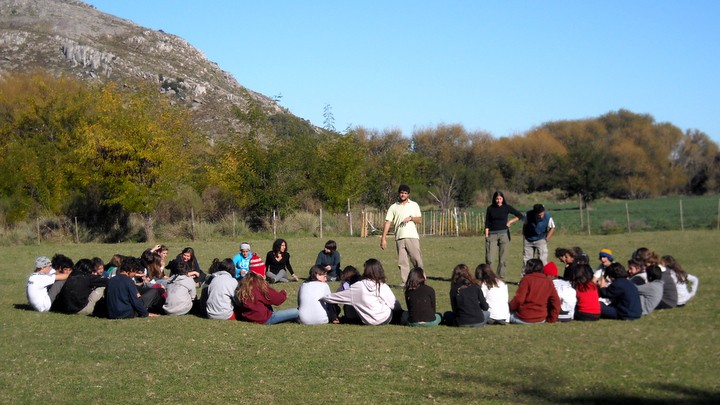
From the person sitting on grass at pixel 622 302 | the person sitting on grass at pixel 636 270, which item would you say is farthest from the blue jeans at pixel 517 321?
the person sitting on grass at pixel 636 270

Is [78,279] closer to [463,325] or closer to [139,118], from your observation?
[463,325]

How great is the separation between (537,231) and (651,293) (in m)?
3.98

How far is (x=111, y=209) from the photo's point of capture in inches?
1634

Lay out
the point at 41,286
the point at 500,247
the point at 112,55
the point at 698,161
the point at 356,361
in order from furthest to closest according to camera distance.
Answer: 1. the point at 698,161
2. the point at 112,55
3. the point at 500,247
4. the point at 41,286
5. the point at 356,361

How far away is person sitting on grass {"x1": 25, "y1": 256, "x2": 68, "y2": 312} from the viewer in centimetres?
1290

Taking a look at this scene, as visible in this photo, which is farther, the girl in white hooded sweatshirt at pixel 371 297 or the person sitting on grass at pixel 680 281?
the person sitting on grass at pixel 680 281

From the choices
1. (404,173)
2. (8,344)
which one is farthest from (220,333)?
(404,173)

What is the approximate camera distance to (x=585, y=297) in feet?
35.7

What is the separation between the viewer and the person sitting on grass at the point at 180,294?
1235 cm

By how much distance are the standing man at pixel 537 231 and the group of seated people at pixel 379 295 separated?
1.86 meters

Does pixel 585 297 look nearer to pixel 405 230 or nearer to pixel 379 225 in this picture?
pixel 405 230

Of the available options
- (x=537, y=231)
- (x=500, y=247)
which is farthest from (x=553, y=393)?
(x=500, y=247)

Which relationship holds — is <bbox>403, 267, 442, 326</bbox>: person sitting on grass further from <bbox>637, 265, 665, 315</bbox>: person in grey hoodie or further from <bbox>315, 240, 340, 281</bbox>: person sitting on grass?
<bbox>315, 240, 340, 281</bbox>: person sitting on grass

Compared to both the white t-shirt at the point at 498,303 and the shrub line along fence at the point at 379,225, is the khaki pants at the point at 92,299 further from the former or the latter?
the shrub line along fence at the point at 379,225
